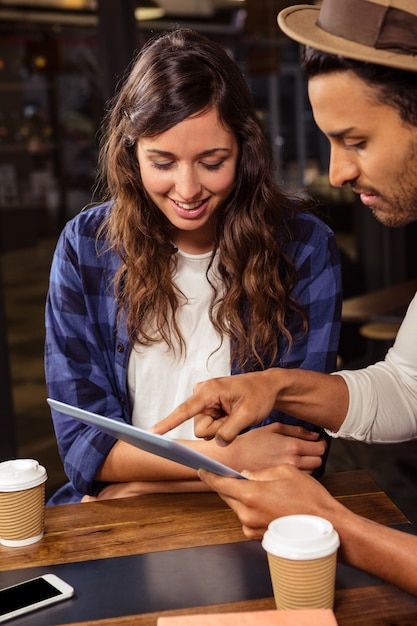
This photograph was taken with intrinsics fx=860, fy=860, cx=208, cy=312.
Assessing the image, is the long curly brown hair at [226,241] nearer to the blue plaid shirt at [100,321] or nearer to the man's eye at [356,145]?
the blue plaid shirt at [100,321]

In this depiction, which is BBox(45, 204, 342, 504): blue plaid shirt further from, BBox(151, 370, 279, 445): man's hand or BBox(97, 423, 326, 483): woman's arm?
BBox(151, 370, 279, 445): man's hand

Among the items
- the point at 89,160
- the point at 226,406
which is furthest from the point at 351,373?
the point at 89,160

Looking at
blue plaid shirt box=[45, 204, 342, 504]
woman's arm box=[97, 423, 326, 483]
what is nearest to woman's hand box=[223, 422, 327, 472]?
woman's arm box=[97, 423, 326, 483]

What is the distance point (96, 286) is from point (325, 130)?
80 centimetres

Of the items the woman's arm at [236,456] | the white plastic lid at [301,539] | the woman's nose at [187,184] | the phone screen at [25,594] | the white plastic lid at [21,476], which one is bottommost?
the woman's arm at [236,456]

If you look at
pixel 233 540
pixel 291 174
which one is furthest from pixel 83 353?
pixel 291 174

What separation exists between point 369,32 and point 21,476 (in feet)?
3.35

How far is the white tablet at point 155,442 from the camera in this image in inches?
53.2

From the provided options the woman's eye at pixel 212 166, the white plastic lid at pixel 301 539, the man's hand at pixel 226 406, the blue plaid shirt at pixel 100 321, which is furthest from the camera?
the blue plaid shirt at pixel 100 321

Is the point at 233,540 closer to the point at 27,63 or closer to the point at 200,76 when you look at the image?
the point at 200,76

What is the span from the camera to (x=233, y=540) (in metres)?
1.63

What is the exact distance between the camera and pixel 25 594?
1.45 m

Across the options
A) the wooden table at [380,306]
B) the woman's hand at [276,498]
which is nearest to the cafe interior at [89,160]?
the wooden table at [380,306]

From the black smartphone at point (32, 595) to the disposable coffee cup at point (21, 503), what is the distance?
0.15 meters
